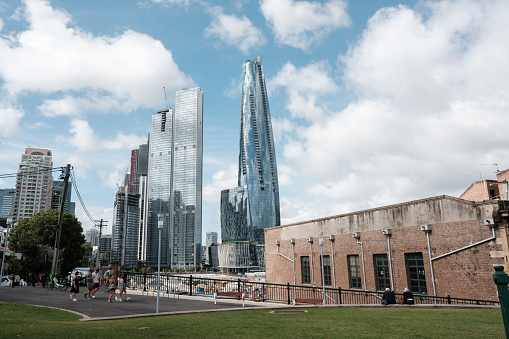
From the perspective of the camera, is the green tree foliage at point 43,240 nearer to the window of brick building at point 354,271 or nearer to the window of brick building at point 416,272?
the window of brick building at point 354,271

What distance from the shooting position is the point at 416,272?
25031 mm

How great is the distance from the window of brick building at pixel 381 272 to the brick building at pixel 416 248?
0.24 feet

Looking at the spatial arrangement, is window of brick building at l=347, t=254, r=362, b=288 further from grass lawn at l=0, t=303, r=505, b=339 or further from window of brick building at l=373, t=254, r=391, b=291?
grass lawn at l=0, t=303, r=505, b=339

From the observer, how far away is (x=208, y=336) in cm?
945

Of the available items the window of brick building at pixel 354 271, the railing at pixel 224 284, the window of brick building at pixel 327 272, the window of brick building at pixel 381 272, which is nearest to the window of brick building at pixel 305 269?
the railing at pixel 224 284

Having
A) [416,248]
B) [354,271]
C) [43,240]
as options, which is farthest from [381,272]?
[43,240]

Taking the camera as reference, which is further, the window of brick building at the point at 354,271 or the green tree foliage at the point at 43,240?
the green tree foliage at the point at 43,240

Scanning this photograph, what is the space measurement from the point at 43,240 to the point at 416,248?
60610mm

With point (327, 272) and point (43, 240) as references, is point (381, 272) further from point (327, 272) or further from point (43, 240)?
point (43, 240)

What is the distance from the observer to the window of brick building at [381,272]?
88.3 ft

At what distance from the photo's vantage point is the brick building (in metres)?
21.1

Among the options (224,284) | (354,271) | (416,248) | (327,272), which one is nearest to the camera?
(416,248)

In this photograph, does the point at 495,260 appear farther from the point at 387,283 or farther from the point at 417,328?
the point at 417,328

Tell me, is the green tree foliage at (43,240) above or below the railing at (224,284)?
above
